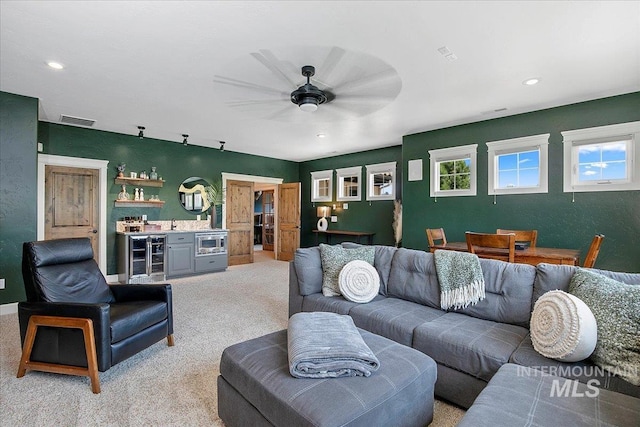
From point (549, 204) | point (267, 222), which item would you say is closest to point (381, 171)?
point (549, 204)

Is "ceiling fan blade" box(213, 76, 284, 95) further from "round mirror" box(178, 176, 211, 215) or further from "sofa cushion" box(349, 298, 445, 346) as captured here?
"round mirror" box(178, 176, 211, 215)

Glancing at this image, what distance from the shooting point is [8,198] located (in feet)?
12.1

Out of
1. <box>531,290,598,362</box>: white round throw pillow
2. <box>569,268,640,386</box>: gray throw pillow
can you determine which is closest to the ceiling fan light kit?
<box>531,290,598,362</box>: white round throw pillow

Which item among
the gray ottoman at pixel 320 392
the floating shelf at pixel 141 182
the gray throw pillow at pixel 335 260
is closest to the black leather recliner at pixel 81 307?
the gray ottoman at pixel 320 392

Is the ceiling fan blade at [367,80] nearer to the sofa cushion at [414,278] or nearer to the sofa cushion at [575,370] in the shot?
the sofa cushion at [414,278]

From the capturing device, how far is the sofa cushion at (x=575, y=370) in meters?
1.50

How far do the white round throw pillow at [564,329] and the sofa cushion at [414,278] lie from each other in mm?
816

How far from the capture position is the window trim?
6.69m

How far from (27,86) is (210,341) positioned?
11.5 ft

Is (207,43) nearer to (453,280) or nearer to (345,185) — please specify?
(453,280)

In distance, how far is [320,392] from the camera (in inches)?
53.9

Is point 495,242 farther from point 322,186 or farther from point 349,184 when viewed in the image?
point 322,186

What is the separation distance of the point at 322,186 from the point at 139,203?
421 centimetres

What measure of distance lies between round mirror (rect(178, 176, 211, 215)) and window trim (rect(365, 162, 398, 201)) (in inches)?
141
